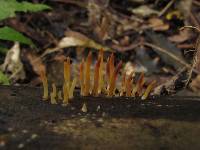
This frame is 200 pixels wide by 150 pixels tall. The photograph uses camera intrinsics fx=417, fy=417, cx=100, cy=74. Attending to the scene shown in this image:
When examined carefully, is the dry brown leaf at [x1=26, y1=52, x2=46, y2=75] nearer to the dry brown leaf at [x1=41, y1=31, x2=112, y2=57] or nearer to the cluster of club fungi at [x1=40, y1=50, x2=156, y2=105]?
the dry brown leaf at [x1=41, y1=31, x2=112, y2=57]

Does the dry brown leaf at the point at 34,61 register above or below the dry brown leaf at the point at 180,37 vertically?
below

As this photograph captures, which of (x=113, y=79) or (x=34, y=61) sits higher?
(x=34, y=61)

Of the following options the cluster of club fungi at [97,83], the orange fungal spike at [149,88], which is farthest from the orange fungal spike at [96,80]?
the orange fungal spike at [149,88]

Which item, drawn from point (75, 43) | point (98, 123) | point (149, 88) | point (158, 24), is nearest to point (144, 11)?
point (158, 24)

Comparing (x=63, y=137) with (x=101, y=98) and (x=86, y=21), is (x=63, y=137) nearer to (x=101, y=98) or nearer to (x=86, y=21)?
(x=101, y=98)

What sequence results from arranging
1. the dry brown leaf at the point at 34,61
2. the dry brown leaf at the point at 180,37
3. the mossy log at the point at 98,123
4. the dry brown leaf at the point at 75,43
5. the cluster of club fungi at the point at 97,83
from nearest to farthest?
1. the mossy log at the point at 98,123
2. the cluster of club fungi at the point at 97,83
3. the dry brown leaf at the point at 34,61
4. the dry brown leaf at the point at 75,43
5. the dry brown leaf at the point at 180,37

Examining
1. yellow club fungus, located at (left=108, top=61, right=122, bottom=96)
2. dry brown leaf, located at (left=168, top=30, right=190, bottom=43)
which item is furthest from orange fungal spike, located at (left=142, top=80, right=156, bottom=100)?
dry brown leaf, located at (left=168, top=30, right=190, bottom=43)

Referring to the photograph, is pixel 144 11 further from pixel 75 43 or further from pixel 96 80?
pixel 96 80

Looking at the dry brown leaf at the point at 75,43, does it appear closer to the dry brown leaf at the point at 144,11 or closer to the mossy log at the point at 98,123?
the dry brown leaf at the point at 144,11
